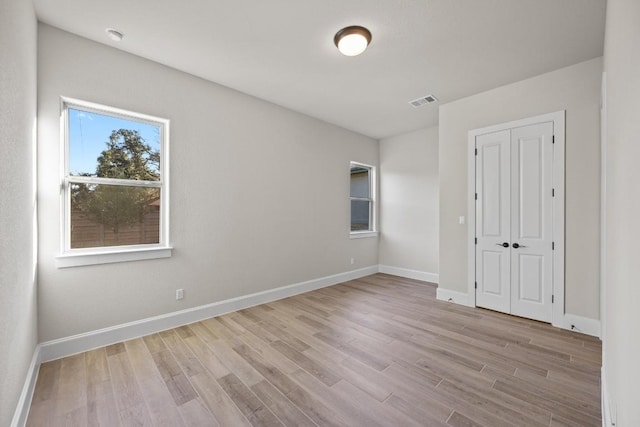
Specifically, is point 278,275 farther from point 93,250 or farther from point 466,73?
point 466,73

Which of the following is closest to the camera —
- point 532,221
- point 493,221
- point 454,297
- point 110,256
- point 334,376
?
point 334,376

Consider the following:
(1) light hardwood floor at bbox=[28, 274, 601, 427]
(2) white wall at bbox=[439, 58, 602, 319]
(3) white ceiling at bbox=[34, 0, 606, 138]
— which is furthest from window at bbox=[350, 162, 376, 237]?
(2) white wall at bbox=[439, 58, 602, 319]

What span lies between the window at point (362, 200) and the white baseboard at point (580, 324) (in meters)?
3.23

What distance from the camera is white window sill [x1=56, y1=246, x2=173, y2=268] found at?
2424 mm

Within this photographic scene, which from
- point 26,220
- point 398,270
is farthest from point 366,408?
point 398,270

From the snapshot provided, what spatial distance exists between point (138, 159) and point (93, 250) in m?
1.02

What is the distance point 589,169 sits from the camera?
114 inches

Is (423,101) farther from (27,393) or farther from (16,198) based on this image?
(27,393)

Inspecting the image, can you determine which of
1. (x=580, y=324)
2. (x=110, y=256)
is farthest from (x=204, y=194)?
(x=580, y=324)

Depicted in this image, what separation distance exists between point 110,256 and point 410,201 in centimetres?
485

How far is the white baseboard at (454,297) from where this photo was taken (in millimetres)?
3756

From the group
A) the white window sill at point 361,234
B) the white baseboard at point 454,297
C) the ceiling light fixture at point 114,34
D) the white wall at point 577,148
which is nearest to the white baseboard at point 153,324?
the white window sill at point 361,234

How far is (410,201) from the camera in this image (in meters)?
5.45

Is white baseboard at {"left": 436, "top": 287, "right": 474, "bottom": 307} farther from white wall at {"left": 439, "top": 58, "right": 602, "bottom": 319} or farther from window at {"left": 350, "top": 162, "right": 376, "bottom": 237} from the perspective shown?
window at {"left": 350, "top": 162, "right": 376, "bottom": 237}
